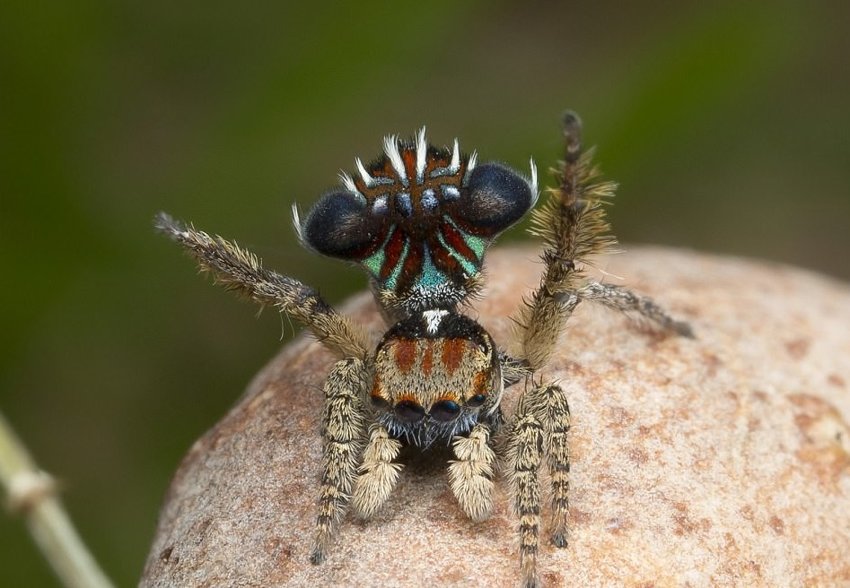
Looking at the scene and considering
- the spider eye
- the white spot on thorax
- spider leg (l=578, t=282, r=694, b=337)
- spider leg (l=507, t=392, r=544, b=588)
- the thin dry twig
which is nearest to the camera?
spider leg (l=507, t=392, r=544, b=588)

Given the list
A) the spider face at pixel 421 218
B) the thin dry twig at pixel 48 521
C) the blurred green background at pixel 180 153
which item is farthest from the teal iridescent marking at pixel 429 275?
the blurred green background at pixel 180 153

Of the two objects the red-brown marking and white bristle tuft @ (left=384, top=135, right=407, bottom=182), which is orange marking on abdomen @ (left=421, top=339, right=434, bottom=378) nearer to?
the red-brown marking

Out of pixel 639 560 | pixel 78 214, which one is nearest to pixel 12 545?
pixel 78 214

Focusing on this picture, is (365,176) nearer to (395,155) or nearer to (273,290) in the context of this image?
(395,155)

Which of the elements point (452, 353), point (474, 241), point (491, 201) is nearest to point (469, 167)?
point (491, 201)

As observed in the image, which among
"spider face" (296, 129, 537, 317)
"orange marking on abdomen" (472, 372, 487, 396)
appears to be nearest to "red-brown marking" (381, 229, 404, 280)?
"spider face" (296, 129, 537, 317)

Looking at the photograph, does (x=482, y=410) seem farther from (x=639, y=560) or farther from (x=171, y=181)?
(x=171, y=181)
